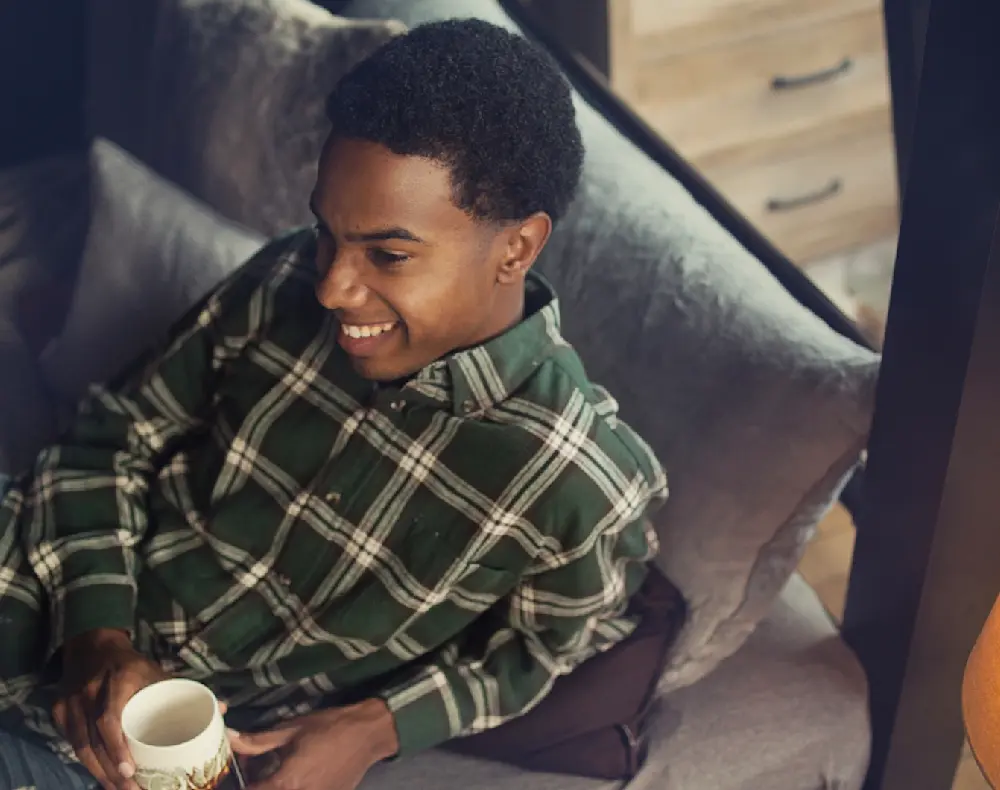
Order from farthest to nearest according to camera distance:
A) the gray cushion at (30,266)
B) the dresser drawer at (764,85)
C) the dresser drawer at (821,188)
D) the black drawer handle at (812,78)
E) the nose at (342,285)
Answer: the dresser drawer at (821,188), the black drawer handle at (812,78), the dresser drawer at (764,85), the gray cushion at (30,266), the nose at (342,285)

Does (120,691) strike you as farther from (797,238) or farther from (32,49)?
(797,238)

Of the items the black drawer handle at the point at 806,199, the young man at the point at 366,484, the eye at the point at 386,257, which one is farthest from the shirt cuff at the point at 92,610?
the black drawer handle at the point at 806,199

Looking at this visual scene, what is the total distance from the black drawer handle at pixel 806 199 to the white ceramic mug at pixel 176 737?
155 cm

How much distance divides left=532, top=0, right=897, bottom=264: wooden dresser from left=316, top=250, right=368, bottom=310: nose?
98 cm

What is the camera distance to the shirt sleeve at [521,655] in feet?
3.19

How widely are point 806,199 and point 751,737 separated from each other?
1286 millimetres

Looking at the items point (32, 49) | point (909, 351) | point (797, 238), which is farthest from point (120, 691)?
point (797, 238)

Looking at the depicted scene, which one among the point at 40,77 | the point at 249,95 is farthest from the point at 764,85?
the point at 40,77

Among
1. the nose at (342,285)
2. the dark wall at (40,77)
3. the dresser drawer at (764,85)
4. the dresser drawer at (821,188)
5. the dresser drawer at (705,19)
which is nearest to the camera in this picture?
the nose at (342,285)

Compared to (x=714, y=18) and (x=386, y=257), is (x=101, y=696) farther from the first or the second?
(x=714, y=18)

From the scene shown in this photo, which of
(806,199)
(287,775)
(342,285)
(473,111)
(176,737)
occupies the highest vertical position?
(473,111)

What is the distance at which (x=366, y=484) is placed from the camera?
101cm

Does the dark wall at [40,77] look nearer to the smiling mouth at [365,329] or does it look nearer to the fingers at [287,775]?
the smiling mouth at [365,329]

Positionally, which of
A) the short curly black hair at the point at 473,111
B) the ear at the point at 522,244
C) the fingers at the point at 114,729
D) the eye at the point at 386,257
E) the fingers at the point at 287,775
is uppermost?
the short curly black hair at the point at 473,111
